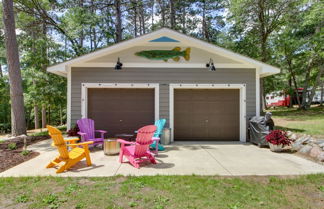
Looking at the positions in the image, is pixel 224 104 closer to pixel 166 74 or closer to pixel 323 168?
pixel 166 74

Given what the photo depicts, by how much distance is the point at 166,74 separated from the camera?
7059mm

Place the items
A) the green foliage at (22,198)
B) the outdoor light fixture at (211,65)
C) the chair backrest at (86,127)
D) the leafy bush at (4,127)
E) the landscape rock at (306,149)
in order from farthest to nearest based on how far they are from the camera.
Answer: the leafy bush at (4,127)
the outdoor light fixture at (211,65)
the chair backrest at (86,127)
the landscape rock at (306,149)
the green foliage at (22,198)

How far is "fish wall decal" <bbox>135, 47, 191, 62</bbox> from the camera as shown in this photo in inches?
276

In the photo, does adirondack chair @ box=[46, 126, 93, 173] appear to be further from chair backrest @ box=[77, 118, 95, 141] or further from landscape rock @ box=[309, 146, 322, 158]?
landscape rock @ box=[309, 146, 322, 158]

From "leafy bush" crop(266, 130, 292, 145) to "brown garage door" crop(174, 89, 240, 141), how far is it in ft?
5.44

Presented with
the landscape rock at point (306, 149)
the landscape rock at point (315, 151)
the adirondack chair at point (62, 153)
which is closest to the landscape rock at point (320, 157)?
the landscape rock at point (315, 151)

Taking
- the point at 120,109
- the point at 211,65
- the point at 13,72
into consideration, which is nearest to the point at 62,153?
the point at 120,109

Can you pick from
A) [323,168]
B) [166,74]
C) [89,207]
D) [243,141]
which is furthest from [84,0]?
[323,168]

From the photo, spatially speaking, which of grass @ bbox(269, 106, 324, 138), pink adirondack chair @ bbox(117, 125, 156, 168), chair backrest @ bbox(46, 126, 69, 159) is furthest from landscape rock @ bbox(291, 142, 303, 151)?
chair backrest @ bbox(46, 126, 69, 159)

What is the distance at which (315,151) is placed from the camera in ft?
16.3

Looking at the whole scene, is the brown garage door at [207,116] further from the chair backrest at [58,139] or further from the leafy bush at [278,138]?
the chair backrest at [58,139]

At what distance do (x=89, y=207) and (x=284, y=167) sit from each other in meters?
4.02

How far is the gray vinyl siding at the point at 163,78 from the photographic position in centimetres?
691

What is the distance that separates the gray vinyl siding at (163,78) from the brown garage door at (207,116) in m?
0.45
